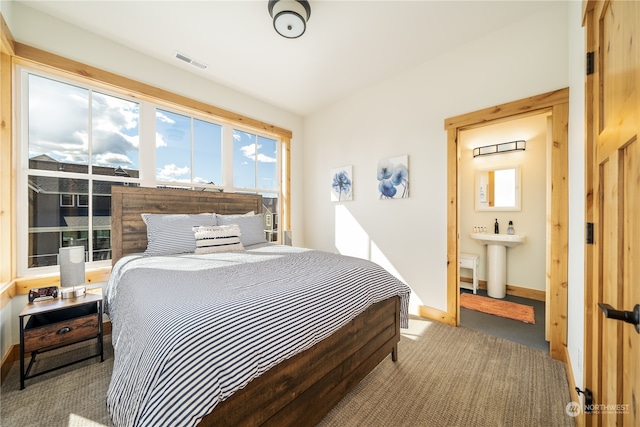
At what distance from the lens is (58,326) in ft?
5.98

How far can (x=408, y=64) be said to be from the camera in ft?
9.79

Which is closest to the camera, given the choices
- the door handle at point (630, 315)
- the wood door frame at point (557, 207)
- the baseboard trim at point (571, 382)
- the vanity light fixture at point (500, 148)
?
the door handle at point (630, 315)

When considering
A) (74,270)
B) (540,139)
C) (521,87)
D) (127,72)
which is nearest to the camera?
(74,270)

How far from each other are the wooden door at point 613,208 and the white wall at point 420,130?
4.28ft

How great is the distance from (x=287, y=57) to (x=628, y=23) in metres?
2.72

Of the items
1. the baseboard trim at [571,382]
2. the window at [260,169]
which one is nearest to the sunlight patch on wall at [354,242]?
the window at [260,169]

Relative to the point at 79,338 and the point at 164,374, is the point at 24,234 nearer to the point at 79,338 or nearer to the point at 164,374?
the point at 79,338

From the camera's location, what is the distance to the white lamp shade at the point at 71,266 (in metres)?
2.03

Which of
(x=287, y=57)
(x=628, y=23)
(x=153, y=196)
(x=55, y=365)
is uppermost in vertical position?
(x=287, y=57)

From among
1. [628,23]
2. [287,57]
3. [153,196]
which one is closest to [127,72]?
[153,196]

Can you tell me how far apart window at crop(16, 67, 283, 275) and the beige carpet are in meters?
1.13

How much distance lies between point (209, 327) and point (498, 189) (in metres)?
4.54

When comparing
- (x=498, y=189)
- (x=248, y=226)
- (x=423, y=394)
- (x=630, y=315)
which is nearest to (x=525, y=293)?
(x=498, y=189)
